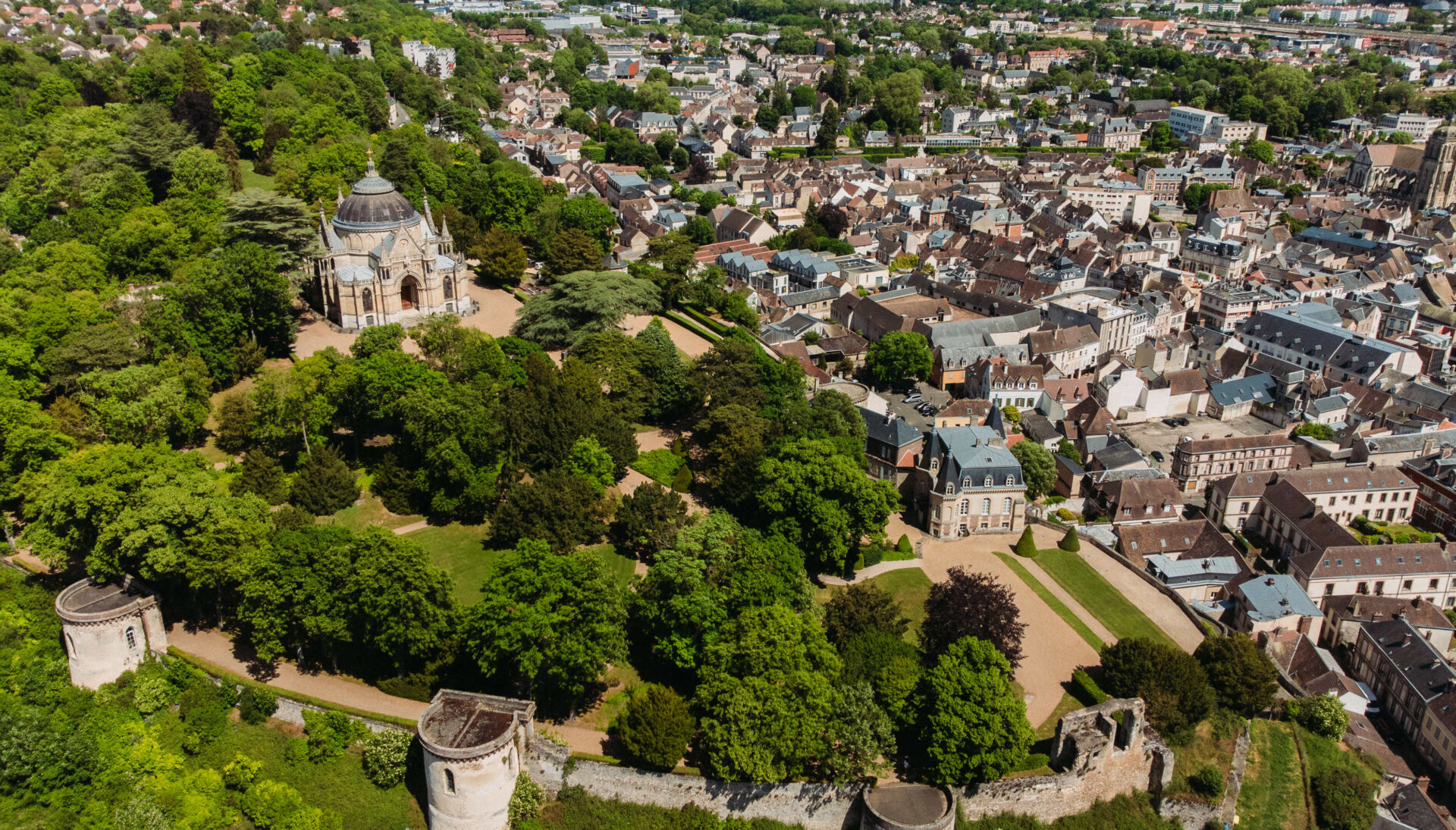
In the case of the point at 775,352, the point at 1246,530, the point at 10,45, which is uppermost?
the point at 10,45

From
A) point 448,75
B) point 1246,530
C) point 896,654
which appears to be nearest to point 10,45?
point 448,75

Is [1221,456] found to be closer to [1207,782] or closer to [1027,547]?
[1027,547]

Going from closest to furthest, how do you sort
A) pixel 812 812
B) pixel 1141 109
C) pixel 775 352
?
pixel 812 812 < pixel 775 352 < pixel 1141 109

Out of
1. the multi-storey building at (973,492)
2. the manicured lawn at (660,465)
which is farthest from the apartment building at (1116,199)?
the manicured lawn at (660,465)

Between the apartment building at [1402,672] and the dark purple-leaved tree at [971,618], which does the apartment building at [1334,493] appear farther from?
the dark purple-leaved tree at [971,618]

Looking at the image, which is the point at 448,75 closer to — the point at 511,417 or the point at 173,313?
the point at 173,313

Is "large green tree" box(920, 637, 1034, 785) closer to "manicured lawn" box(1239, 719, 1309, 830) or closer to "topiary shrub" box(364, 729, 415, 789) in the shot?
"manicured lawn" box(1239, 719, 1309, 830)
